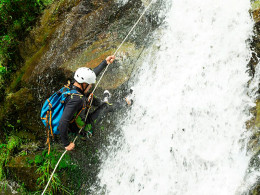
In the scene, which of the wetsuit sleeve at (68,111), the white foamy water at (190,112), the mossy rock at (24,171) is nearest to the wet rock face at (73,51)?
the mossy rock at (24,171)

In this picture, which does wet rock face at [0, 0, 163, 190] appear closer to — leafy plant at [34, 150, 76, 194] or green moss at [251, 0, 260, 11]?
leafy plant at [34, 150, 76, 194]

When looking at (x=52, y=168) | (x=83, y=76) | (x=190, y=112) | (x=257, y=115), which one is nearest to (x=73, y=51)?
(x=83, y=76)

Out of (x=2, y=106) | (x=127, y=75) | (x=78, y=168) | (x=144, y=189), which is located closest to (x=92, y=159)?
(x=78, y=168)

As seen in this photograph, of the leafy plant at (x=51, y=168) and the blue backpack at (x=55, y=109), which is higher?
the blue backpack at (x=55, y=109)

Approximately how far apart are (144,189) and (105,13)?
4.46m

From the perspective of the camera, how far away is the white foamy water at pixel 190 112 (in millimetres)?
4645

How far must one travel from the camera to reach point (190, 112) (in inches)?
199

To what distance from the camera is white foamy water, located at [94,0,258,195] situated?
4.64 m

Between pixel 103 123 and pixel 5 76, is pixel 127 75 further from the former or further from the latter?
pixel 5 76

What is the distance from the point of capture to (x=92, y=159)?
593 cm

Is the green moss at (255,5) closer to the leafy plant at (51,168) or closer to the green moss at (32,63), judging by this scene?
the green moss at (32,63)

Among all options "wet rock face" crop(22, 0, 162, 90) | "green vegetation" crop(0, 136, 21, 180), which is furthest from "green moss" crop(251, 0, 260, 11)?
"green vegetation" crop(0, 136, 21, 180)

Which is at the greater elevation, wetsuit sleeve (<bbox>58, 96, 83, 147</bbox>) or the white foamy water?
wetsuit sleeve (<bbox>58, 96, 83, 147</bbox>)

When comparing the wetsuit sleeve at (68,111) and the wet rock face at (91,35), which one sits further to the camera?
the wet rock face at (91,35)
